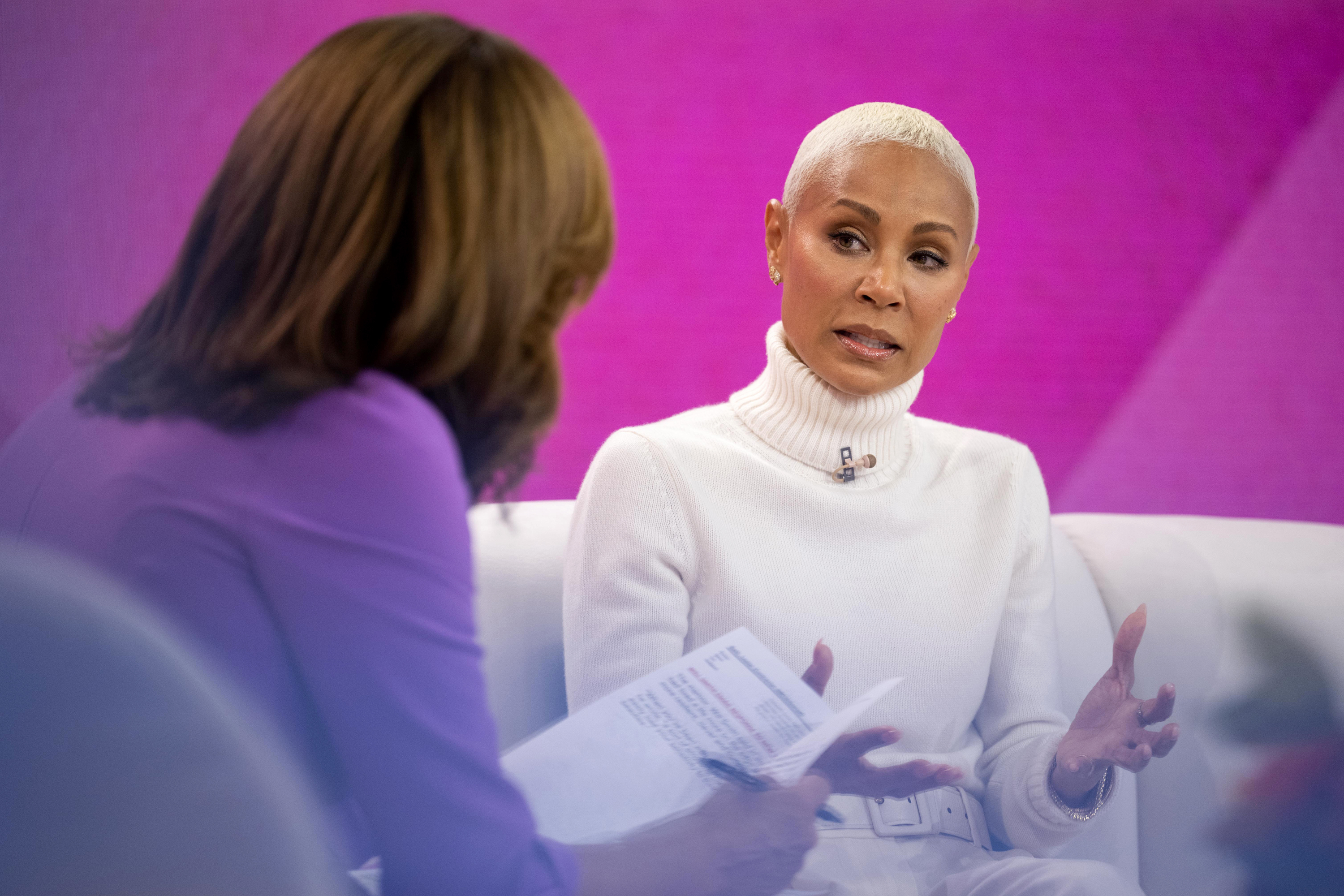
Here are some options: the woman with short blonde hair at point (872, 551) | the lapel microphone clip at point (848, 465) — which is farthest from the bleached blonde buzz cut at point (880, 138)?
the lapel microphone clip at point (848, 465)

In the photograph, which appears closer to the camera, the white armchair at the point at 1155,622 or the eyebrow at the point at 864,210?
the eyebrow at the point at 864,210

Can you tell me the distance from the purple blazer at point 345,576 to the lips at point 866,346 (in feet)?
2.38

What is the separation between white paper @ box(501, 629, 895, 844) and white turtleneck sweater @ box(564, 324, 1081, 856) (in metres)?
0.30

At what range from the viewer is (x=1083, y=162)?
205 centimetres

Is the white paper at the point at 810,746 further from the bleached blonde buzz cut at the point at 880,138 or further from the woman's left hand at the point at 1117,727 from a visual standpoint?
the bleached blonde buzz cut at the point at 880,138

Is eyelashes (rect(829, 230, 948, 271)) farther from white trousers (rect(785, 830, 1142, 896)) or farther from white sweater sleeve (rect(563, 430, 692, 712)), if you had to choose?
white trousers (rect(785, 830, 1142, 896))

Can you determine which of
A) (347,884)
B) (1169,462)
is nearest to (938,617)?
(347,884)

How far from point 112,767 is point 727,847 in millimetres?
451

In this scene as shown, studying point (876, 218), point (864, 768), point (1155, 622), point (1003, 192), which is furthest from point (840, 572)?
point (1003, 192)

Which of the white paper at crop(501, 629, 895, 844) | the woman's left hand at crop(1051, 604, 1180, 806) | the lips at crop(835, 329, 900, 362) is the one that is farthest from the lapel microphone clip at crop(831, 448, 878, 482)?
the white paper at crop(501, 629, 895, 844)

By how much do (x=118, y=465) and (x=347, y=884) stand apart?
1.26ft

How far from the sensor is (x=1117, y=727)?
1.10 m

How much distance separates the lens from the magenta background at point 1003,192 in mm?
1701

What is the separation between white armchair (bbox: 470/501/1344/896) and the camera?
1451mm
